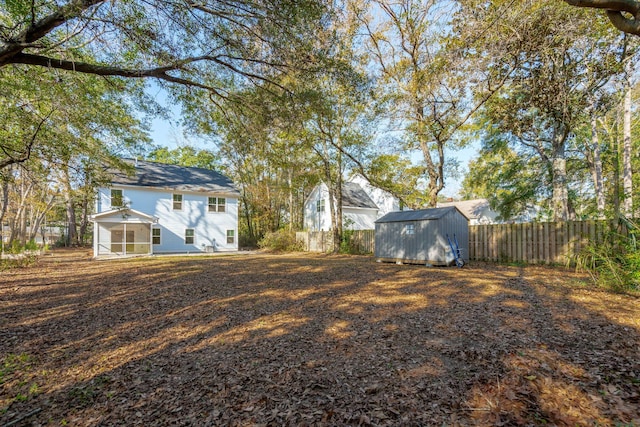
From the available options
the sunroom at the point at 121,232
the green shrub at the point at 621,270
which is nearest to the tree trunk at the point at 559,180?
the green shrub at the point at 621,270

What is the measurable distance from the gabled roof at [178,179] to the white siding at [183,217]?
1.37ft

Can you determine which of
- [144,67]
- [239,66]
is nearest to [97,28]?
[144,67]

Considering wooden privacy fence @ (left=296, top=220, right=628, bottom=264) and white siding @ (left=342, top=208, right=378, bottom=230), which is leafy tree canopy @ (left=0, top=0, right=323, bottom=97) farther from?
white siding @ (left=342, top=208, right=378, bottom=230)

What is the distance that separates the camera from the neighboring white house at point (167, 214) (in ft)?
55.7

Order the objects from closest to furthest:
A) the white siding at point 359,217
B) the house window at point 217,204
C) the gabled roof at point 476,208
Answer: the house window at point 217,204 < the white siding at point 359,217 < the gabled roof at point 476,208

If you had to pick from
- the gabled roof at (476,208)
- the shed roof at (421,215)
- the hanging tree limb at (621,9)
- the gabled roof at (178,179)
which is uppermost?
the gabled roof at (178,179)

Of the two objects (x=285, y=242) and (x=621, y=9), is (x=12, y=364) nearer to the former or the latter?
(x=621, y=9)

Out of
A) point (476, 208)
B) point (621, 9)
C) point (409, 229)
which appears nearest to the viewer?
point (621, 9)

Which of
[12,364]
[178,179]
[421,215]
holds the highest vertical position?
[178,179]

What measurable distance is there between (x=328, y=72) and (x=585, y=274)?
8450 millimetres

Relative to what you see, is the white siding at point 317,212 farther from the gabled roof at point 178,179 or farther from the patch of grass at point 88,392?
the patch of grass at point 88,392

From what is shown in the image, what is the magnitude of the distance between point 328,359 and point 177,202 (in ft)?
62.8

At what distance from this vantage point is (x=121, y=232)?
19.8 meters

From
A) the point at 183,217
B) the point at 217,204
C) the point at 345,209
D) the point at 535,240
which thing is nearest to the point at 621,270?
the point at 535,240
